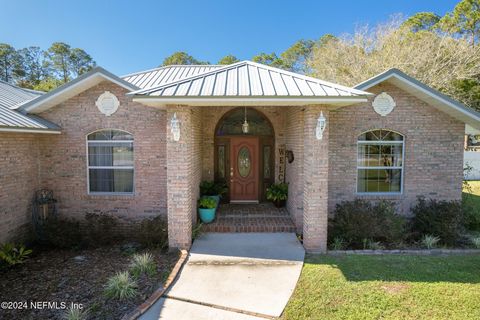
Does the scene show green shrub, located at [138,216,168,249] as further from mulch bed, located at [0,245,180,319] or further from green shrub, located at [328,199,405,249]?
green shrub, located at [328,199,405,249]

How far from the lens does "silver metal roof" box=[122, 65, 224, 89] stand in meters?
9.27

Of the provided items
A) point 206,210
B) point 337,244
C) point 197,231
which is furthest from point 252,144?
point 337,244

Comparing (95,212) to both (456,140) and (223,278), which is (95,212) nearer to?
(223,278)

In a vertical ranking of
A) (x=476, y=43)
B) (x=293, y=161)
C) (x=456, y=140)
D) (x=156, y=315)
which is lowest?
(x=156, y=315)

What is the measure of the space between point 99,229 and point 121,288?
3287mm

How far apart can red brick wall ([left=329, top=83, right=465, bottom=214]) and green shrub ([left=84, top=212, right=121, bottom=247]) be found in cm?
657

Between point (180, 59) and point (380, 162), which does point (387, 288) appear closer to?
point (380, 162)

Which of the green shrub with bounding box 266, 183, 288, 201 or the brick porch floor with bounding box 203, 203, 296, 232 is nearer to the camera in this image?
the brick porch floor with bounding box 203, 203, 296, 232

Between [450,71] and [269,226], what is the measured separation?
18.5 meters

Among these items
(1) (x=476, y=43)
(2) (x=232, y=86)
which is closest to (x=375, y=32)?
(1) (x=476, y=43)

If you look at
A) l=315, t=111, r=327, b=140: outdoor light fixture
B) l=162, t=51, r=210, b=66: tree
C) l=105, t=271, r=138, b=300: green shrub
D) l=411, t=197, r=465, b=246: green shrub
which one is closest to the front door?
l=315, t=111, r=327, b=140: outdoor light fixture

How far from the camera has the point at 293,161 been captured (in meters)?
8.27

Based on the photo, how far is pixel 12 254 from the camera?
6.47 metres

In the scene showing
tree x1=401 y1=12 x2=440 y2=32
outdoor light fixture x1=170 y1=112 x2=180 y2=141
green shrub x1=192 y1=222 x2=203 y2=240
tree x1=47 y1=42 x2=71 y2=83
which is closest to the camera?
outdoor light fixture x1=170 y1=112 x2=180 y2=141
